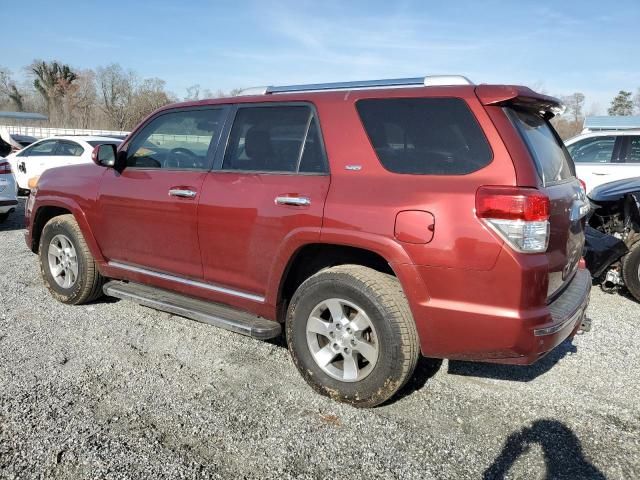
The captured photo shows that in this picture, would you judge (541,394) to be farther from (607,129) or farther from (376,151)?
(607,129)

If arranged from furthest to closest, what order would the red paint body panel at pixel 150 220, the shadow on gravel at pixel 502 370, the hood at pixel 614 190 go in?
the hood at pixel 614 190 → the red paint body panel at pixel 150 220 → the shadow on gravel at pixel 502 370

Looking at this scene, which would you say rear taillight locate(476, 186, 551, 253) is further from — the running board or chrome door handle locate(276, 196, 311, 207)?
the running board

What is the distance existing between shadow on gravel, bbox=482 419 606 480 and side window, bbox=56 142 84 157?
10.7 meters

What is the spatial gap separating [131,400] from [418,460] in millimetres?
1733

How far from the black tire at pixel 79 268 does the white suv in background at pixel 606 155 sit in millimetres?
7485

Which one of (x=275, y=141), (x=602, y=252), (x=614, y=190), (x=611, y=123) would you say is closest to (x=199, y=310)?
(x=275, y=141)

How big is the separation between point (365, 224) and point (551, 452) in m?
1.56

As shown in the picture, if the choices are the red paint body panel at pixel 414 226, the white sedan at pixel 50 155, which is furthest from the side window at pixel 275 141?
the white sedan at pixel 50 155

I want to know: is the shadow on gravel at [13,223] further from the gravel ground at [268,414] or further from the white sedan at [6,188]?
the gravel ground at [268,414]

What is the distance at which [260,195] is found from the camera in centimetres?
341

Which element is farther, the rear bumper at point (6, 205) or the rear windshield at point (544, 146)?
the rear bumper at point (6, 205)

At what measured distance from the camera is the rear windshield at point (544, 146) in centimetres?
294

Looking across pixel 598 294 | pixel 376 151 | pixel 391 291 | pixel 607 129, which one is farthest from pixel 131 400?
pixel 607 129

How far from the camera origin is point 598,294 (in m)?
5.81
